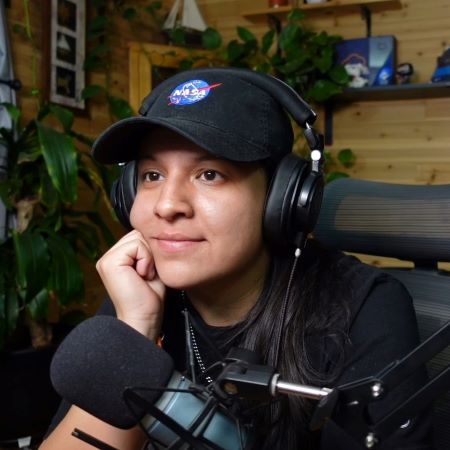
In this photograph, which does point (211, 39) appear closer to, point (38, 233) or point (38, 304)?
point (38, 233)

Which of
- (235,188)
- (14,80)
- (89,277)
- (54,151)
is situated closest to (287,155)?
(235,188)

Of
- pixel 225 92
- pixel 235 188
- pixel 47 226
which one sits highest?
pixel 225 92

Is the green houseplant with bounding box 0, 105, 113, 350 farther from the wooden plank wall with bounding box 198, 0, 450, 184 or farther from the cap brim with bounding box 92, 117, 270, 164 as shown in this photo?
the wooden plank wall with bounding box 198, 0, 450, 184

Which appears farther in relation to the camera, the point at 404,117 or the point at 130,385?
the point at 404,117

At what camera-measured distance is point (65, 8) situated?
8.56 feet

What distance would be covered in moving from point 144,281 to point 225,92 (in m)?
0.30

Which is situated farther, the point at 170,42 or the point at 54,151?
the point at 170,42

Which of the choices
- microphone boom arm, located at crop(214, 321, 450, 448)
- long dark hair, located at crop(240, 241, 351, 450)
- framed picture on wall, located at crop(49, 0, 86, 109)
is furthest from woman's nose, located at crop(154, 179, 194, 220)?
framed picture on wall, located at crop(49, 0, 86, 109)

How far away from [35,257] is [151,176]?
101cm

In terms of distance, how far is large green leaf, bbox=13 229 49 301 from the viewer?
1711 mm

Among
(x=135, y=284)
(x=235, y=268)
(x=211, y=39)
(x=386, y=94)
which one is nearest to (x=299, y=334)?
(x=235, y=268)

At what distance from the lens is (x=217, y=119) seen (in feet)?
2.47

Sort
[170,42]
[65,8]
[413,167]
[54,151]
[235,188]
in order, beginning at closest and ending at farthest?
[235,188], [54,151], [65,8], [413,167], [170,42]

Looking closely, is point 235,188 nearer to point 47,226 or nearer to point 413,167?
point 47,226
